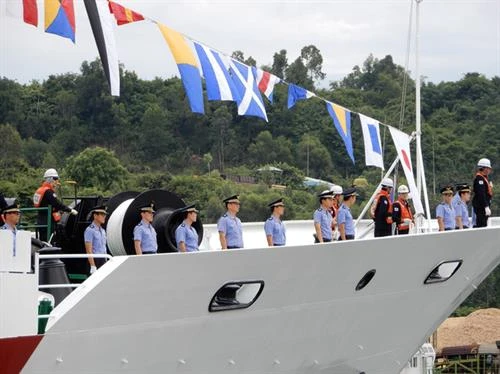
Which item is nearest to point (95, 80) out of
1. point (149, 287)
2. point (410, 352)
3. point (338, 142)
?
point (338, 142)

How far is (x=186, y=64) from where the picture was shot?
1593cm

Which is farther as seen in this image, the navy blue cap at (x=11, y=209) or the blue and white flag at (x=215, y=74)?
the blue and white flag at (x=215, y=74)

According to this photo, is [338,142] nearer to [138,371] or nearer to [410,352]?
Result: [410,352]

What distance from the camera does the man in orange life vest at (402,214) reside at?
17969 millimetres

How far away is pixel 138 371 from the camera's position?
14.0 metres

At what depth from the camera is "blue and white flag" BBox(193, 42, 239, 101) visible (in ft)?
53.8

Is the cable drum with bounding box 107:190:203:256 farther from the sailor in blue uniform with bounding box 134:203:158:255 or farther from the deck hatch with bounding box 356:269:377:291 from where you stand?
the deck hatch with bounding box 356:269:377:291

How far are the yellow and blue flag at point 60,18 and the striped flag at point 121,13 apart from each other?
94 cm

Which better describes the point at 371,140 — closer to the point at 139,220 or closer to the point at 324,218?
the point at 324,218

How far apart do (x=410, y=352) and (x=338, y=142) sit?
40.5 metres

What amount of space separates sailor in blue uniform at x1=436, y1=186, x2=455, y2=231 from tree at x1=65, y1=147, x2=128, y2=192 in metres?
23.8

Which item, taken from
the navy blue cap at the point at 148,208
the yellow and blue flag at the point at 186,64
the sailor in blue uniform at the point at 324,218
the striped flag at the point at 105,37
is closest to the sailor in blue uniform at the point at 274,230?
the sailor in blue uniform at the point at 324,218

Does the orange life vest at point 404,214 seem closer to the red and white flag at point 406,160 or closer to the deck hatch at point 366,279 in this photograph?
the red and white flag at point 406,160

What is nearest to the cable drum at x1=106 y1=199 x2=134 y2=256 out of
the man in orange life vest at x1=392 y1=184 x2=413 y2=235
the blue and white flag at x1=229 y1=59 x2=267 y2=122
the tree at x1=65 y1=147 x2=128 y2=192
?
the blue and white flag at x1=229 y1=59 x2=267 y2=122
